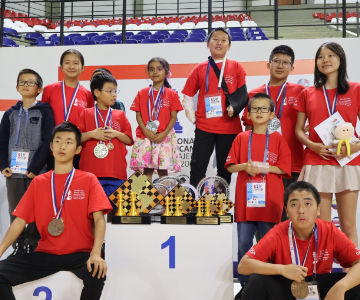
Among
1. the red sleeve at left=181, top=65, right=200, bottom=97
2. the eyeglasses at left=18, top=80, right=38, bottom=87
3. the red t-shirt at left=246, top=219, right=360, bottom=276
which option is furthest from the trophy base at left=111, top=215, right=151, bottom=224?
the eyeglasses at left=18, top=80, right=38, bottom=87

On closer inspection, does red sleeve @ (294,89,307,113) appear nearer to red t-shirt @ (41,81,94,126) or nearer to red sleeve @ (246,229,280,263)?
red sleeve @ (246,229,280,263)

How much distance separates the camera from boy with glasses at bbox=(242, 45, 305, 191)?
368 centimetres

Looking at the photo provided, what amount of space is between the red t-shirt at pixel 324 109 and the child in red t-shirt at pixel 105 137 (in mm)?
1480

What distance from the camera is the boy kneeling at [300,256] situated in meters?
2.51

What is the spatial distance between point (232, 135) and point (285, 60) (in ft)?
2.50

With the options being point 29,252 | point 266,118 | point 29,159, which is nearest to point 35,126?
point 29,159

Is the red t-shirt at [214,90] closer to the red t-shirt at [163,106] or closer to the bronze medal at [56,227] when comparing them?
the red t-shirt at [163,106]

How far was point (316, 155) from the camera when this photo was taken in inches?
130

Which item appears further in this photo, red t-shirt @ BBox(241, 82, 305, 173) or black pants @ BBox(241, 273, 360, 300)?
red t-shirt @ BBox(241, 82, 305, 173)

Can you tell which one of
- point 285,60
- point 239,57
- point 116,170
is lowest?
point 116,170

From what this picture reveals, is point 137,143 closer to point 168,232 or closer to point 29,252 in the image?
point 168,232

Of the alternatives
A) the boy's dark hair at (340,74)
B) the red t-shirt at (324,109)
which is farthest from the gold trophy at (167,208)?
the boy's dark hair at (340,74)

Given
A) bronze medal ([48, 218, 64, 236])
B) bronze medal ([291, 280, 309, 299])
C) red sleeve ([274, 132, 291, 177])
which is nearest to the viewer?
bronze medal ([291, 280, 309, 299])

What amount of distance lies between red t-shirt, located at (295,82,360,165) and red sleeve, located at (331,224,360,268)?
2.54ft
